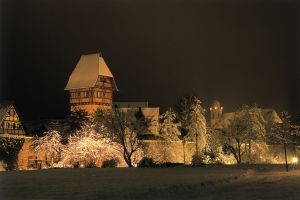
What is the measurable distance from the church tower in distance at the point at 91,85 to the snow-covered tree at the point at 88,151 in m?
20.9

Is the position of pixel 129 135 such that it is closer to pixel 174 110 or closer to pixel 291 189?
pixel 174 110

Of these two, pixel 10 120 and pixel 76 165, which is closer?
pixel 76 165

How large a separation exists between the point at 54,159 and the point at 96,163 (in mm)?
6625

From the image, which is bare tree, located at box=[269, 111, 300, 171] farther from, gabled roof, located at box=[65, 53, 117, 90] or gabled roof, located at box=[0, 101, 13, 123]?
gabled roof, located at box=[65, 53, 117, 90]

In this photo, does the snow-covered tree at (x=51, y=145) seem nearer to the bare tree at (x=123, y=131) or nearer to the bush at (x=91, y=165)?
the bare tree at (x=123, y=131)

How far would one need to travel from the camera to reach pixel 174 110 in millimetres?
60125

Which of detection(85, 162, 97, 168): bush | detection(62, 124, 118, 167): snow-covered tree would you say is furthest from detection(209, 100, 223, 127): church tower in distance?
detection(85, 162, 97, 168): bush

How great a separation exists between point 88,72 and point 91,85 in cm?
311

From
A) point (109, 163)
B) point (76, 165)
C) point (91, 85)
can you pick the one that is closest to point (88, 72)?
point (91, 85)

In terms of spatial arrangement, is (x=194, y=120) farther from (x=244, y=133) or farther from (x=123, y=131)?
(x=123, y=131)

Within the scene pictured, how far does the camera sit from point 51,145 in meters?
48.7

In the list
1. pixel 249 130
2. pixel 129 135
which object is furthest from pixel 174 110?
pixel 129 135

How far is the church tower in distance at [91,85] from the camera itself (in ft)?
225

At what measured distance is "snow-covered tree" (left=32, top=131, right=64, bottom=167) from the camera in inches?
1908
